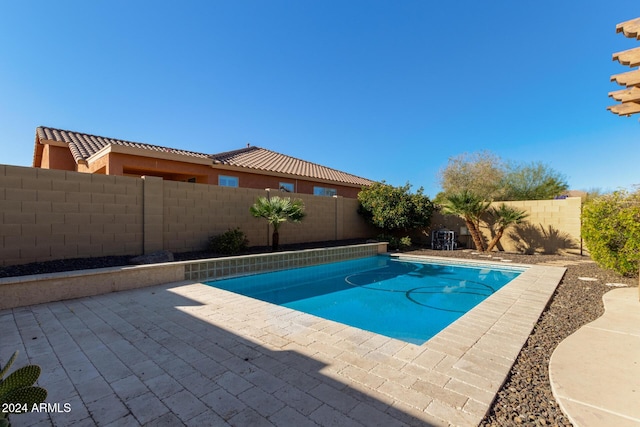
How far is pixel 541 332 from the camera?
14.1ft

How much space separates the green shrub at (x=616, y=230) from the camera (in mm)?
7082

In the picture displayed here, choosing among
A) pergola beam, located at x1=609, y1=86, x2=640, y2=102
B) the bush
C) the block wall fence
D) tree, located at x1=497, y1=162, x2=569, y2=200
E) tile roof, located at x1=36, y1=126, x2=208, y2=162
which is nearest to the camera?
pergola beam, located at x1=609, y1=86, x2=640, y2=102

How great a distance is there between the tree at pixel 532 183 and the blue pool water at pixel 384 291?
16.9 metres

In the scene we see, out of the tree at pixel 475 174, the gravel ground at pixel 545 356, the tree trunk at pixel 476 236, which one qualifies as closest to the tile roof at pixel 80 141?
the gravel ground at pixel 545 356

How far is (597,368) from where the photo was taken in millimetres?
3170

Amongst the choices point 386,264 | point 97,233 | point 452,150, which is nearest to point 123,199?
point 97,233

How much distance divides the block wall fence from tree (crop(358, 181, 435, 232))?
633 cm

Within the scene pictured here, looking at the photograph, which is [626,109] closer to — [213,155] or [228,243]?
[228,243]

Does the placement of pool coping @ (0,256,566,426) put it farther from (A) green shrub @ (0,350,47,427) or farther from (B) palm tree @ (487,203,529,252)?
(B) palm tree @ (487,203,529,252)

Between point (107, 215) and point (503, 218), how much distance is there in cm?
1533

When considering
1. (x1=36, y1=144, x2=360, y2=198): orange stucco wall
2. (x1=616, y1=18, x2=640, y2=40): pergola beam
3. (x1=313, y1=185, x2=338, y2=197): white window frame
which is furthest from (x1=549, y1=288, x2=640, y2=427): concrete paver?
(x1=313, y1=185, x2=338, y2=197): white window frame

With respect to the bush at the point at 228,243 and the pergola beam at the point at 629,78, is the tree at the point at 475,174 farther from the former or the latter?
the pergola beam at the point at 629,78

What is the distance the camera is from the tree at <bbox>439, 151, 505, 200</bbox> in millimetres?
25547

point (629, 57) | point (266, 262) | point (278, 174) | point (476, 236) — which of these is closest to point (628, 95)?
point (629, 57)
